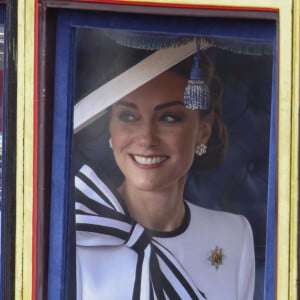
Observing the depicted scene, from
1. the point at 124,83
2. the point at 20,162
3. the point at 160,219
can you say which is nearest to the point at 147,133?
the point at 124,83

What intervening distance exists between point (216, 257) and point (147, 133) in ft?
1.35

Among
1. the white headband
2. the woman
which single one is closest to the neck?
the woman

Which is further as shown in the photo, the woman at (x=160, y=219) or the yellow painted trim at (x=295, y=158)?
the woman at (x=160, y=219)

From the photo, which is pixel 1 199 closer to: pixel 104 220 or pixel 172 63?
pixel 104 220

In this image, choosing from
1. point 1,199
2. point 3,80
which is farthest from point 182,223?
point 3,80

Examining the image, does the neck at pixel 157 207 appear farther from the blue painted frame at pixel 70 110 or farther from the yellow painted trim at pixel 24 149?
the yellow painted trim at pixel 24 149

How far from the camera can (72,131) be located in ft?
7.10

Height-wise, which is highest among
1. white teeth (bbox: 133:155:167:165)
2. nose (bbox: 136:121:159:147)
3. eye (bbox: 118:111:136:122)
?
eye (bbox: 118:111:136:122)

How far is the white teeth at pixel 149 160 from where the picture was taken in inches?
85.2

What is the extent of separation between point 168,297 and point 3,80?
79 centimetres

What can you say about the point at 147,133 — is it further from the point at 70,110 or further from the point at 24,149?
the point at 24,149

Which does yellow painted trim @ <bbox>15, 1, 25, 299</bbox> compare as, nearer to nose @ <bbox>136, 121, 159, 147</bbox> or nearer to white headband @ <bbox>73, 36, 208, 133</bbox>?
white headband @ <bbox>73, 36, 208, 133</bbox>

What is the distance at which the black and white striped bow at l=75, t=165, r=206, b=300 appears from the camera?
7.11 feet

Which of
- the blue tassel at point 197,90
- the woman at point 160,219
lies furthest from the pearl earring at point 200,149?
the blue tassel at point 197,90
